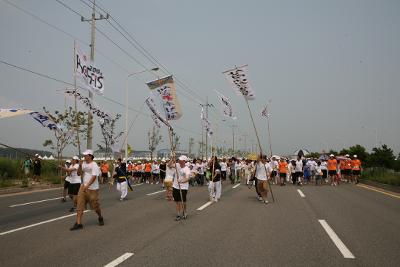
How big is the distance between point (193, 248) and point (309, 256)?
1.95 m

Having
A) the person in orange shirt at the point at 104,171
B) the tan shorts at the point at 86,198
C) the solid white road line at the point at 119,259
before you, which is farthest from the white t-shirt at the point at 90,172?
the person in orange shirt at the point at 104,171

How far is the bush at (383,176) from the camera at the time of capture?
20.6 metres

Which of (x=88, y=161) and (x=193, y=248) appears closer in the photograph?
(x=193, y=248)

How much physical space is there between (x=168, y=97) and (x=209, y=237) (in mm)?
5760

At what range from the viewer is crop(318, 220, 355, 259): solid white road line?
6.27 m

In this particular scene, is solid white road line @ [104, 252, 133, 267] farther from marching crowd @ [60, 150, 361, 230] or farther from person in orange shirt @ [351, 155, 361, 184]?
person in orange shirt @ [351, 155, 361, 184]

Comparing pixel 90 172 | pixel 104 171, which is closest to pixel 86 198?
pixel 90 172

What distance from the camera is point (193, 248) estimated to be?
670 centimetres

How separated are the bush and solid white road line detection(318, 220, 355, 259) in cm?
1270

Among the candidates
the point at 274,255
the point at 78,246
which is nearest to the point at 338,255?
the point at 274,255

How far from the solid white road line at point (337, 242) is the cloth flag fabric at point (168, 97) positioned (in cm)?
558

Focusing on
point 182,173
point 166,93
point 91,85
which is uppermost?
point 91,85

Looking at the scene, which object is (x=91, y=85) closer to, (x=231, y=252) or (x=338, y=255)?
(x=231, y=252)

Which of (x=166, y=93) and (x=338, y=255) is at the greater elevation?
(x=166, y=93)
